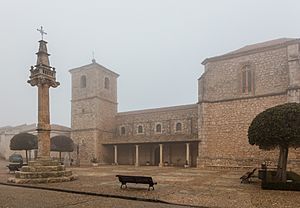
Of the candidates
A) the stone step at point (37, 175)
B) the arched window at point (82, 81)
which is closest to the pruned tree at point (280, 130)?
the stone step at point (37, 175)

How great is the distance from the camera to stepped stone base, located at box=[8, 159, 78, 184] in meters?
12.5

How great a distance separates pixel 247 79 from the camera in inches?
957

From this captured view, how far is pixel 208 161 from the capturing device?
2420cm

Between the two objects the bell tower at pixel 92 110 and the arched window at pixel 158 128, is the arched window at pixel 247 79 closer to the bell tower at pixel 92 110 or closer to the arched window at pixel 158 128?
the arched window at pixel 158 128

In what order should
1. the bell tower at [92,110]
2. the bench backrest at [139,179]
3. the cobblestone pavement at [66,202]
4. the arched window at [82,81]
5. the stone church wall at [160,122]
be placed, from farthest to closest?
the arched window at [82,81], the bell tower at [92,110], the stone church wall at [160,122], the bench backrest at [139,179], the cobblestone pavement at [66,202]

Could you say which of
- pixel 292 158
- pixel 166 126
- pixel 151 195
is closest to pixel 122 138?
pixel 166 126

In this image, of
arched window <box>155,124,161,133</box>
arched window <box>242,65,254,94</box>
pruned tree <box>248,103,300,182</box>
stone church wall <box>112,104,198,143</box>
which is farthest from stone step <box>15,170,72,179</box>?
arched window <box>155,124,161,133</box>

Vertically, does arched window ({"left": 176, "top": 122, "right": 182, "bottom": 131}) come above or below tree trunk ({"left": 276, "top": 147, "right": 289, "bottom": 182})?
above

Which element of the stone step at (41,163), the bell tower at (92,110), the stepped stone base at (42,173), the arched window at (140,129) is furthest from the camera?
the arched window at (140,129)

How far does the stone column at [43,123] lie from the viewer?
1370 centimetres

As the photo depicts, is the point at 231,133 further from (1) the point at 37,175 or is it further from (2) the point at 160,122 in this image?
(1) the point at 37,175

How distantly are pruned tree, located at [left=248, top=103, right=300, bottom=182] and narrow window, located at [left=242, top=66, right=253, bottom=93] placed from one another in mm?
13258

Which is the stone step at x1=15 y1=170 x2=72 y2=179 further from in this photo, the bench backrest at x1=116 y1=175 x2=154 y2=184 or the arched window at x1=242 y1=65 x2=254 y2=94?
the arched window at x1=242 y1=65 x2=254 y2=94

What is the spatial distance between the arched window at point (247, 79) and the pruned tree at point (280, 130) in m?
13.2
